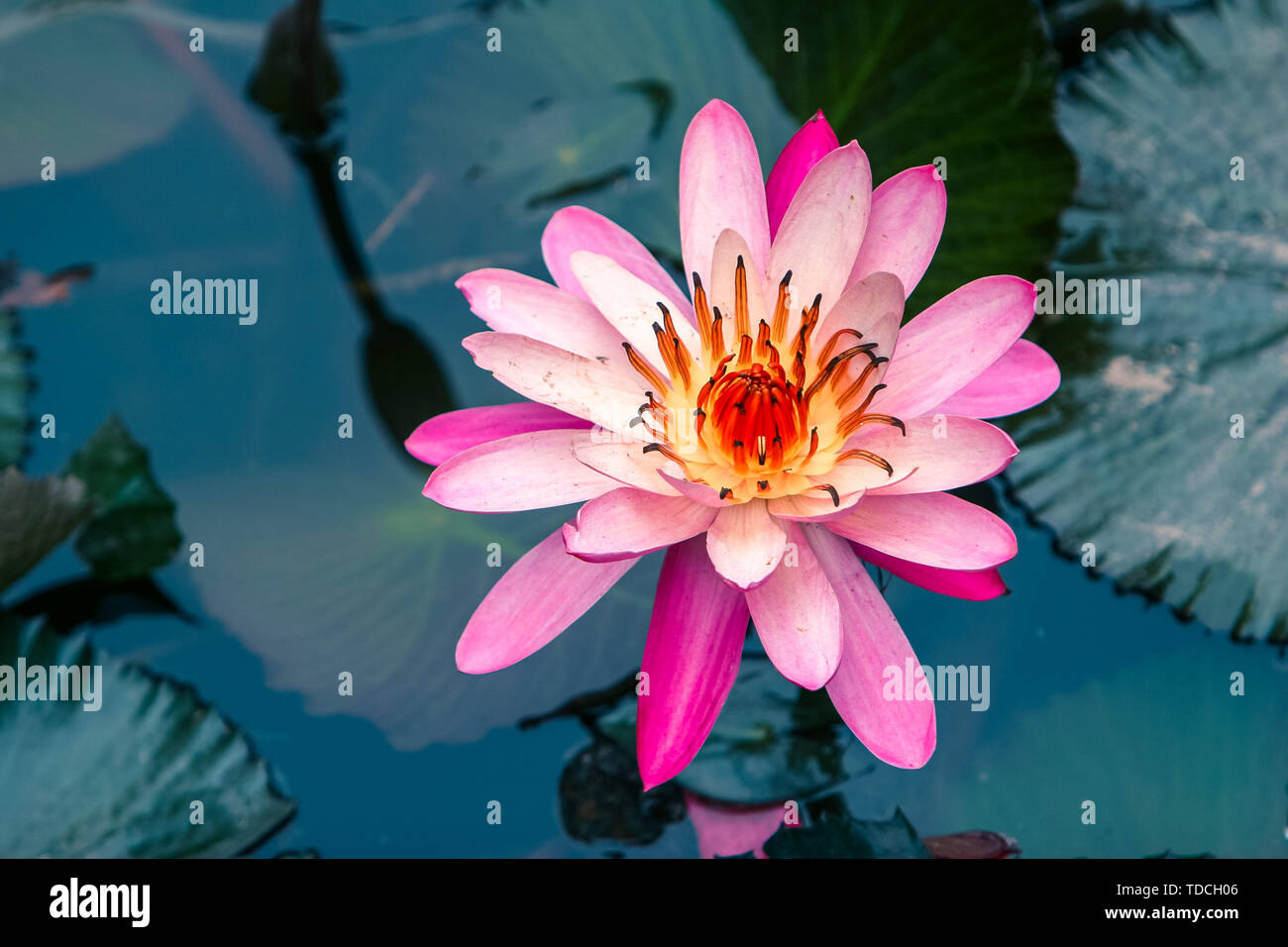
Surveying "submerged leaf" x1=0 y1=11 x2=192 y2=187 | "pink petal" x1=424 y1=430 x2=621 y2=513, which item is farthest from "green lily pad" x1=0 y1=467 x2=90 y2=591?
"pink petal" x1=424 y1=430 x2=621 y2=513

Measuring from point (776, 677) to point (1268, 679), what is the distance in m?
0.72

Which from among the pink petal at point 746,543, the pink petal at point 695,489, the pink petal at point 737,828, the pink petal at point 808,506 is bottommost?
the pink petal at point 737,828

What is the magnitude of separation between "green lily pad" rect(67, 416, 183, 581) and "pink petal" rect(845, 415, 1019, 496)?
113 centimetres

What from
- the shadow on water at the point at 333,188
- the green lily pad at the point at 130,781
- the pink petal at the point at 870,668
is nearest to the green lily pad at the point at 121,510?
the green lily pad at the point at 130,781

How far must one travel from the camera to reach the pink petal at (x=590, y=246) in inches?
47.1

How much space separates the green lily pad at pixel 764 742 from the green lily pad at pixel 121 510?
79 cm

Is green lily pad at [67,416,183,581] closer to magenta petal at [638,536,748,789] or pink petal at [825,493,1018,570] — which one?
magenta petal at [638,536,748,789]

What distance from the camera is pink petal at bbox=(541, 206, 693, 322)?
1195mm

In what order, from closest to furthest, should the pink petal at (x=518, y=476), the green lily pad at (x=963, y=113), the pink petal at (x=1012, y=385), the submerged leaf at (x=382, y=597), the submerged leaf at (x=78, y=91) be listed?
the pink petal at (x=518, y=476) → the pink petal at (x=1012, y=385) → the submerged leaf at (x=382, y=597) → the green lily pad at (x=963, y=113) → the submerged leaf at (x=78, y=91)

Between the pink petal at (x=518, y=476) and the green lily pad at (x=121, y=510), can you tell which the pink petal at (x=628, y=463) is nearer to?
the pink petal at (x=518, y=476)

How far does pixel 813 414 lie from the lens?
112 cm

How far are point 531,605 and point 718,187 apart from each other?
61cm

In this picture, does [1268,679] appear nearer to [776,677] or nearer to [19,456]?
[776,677]
